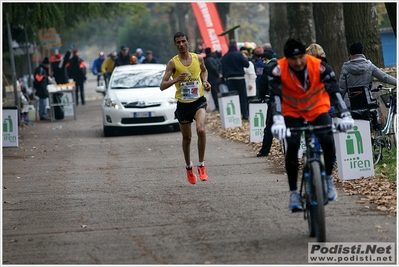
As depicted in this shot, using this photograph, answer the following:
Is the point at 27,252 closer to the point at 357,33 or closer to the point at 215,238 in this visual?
the point at 215,238

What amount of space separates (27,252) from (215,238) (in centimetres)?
172

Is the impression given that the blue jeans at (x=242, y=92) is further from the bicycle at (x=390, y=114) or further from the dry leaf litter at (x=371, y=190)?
the bicycle at (x=390, y=114)

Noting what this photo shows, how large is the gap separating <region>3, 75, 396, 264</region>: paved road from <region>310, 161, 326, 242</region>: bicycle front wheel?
0.19 m

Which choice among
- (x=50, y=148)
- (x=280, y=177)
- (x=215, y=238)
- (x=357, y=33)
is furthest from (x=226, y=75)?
(x=215, y=238)

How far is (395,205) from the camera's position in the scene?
10.4 m

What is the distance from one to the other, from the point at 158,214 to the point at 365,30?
325 inches

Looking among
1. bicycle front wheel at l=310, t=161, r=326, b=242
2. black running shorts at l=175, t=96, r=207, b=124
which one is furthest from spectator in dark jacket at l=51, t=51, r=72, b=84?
bicycle front wheel at l=310, t=161, r=326, b=242

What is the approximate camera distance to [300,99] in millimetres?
8898

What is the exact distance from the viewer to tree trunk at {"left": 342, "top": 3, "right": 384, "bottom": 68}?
693 inches

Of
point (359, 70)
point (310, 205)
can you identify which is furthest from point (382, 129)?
point (310, 205)

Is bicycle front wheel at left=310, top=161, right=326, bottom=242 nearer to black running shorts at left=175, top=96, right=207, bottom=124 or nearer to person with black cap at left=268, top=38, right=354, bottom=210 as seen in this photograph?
person with black cap at left=268, top=38, right=354, bottom=210

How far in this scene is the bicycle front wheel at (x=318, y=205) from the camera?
8219 millimetres

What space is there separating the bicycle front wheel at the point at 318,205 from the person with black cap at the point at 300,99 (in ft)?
1.20

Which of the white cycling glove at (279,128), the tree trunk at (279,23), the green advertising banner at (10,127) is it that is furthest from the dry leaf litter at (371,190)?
the tree trunk at (279,23)
